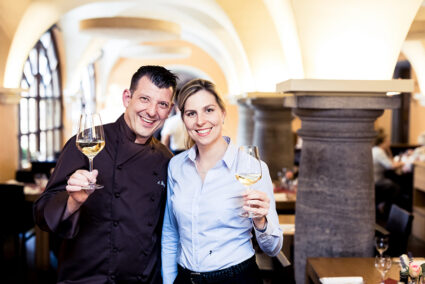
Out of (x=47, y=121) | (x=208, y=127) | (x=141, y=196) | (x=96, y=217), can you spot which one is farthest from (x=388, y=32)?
(x=47, y=121)

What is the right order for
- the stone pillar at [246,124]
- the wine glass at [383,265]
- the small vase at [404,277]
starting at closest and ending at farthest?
the small vase at [404,277] < the wine glass at [383,265] < the stone pillar at [246,124]

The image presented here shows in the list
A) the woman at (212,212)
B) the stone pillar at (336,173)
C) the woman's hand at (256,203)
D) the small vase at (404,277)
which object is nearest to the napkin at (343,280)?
the small vase at (404,277)

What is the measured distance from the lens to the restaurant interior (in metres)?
3.56

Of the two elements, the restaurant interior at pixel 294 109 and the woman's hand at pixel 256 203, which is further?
the restaurant interior at pixel 294 109

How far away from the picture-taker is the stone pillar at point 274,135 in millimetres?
7727

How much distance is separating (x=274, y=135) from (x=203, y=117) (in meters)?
5.55

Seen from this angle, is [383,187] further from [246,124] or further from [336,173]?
[336,173]

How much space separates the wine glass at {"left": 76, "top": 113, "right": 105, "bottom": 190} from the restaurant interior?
0.21 meters

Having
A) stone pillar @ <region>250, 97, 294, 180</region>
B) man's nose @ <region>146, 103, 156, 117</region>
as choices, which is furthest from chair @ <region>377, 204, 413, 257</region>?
stone pillar @ <region>250, 97, 294, 180</region>

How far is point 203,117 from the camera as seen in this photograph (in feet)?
7.52

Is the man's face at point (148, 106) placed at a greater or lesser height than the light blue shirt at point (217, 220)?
greater

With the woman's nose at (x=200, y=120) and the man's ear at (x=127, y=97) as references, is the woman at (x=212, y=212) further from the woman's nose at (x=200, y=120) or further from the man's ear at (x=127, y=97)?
the man's ear at (x=127, y=97)

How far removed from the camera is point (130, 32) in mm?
9594

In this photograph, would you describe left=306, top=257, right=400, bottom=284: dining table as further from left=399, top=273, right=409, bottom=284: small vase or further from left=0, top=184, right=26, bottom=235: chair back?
left=0, top=184, right=26, bottom=235: chair back
